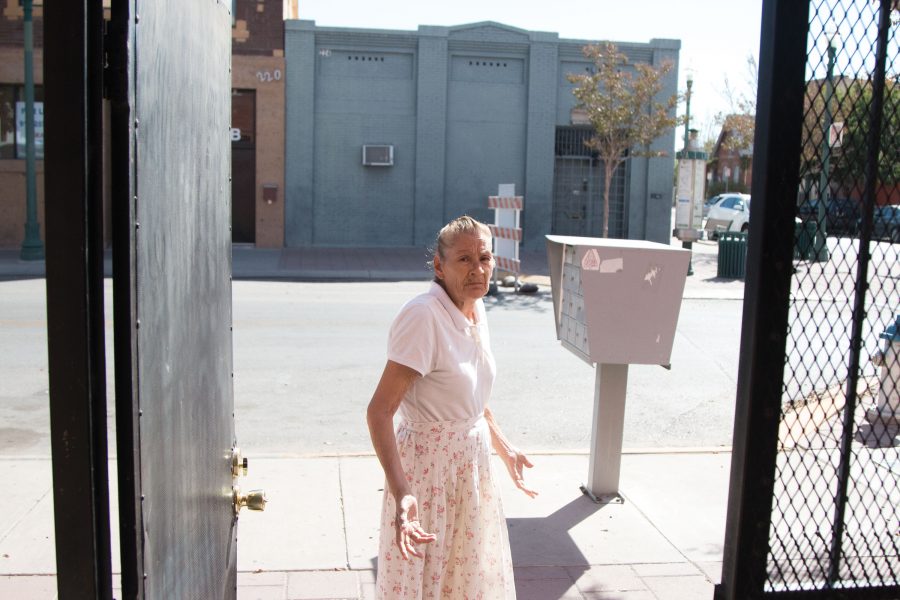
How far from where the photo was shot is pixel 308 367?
9305 millimetres

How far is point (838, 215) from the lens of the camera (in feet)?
10.0

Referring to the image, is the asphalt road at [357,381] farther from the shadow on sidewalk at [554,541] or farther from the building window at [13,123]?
the building window at [13,123]

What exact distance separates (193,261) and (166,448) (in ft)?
1.55

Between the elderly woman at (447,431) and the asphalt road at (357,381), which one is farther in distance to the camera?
the asphalt road at (357,381)

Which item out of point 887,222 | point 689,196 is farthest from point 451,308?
point 689,196

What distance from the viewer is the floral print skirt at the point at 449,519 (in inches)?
123

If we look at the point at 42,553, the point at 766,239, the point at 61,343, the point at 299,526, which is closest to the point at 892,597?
the point at 766,239

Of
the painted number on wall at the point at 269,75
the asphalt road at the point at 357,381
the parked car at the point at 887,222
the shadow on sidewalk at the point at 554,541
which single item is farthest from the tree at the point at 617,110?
the parked car at the point at 887,222

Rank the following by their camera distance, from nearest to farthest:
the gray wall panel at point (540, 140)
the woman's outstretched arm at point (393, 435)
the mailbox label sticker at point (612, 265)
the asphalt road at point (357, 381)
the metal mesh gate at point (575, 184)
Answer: the woman's outstretched arm at point (393, 435)
the mailbox label sticker at point (612, 265)
the asphalt road at point (357, 381)
the gray wall panel at point (540, 140)
the metal mesh gate at point (575, 184)

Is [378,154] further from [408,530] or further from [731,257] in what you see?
[408,530]

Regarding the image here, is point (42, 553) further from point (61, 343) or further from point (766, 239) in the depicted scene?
point (766, 239)

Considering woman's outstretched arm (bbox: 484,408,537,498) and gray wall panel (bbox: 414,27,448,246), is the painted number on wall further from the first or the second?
woman's outstretched arm (bbox: 484,408,537,498)

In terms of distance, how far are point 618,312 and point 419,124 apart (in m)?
19.5

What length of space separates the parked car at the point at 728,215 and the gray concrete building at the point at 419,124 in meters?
7.97
